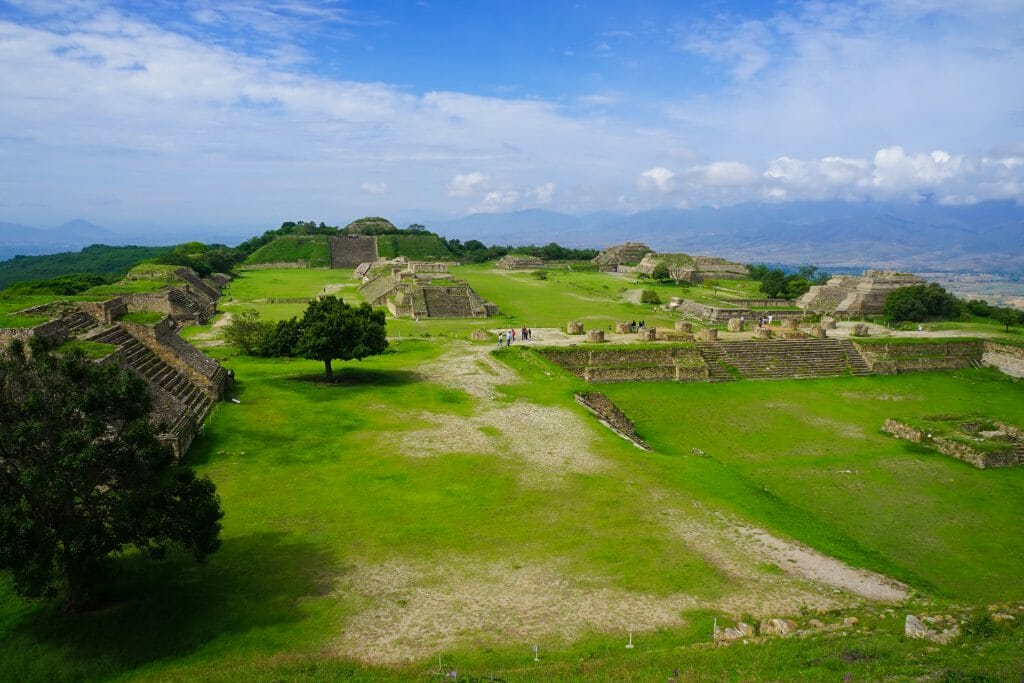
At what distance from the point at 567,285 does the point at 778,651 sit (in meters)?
54.0

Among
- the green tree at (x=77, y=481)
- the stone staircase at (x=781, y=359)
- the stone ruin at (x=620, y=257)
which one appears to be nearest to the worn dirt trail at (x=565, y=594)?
the green tree at (x=77, y=481)

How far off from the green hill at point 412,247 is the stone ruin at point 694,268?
29.3 metres

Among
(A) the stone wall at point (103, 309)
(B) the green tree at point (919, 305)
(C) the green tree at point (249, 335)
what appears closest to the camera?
(A) the stone wall at point (103, 309)

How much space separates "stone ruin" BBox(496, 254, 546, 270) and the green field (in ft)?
188

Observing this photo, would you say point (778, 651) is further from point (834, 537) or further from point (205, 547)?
point (205, 547)

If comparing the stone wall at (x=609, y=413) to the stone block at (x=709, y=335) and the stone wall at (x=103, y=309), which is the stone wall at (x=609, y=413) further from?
the stone wall at (x=103, y=309)

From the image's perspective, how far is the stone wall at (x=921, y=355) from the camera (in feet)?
102

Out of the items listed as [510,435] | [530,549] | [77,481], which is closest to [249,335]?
[510,435]

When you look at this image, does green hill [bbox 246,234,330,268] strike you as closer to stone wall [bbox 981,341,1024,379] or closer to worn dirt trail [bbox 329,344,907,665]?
stone wall [bbox 981,341,1024,379]

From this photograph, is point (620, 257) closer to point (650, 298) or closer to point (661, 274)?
point (661, 274)

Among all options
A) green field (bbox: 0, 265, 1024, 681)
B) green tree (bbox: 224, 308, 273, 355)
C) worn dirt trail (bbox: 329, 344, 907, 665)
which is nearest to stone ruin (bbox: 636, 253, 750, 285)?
green field (bbox: 0, 265, 1024, 681)

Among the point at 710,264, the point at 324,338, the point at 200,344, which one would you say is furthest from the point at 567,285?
the point at 324,338

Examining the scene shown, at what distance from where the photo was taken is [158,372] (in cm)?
1942

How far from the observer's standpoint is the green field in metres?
8.38
